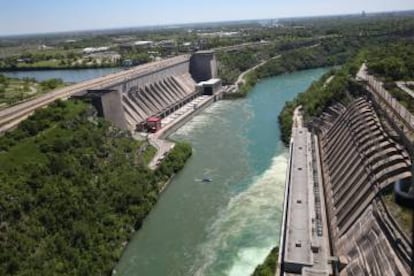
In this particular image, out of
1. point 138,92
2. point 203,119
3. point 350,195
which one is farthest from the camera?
point 138,92

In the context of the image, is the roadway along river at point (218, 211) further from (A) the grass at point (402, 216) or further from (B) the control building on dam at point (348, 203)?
(A) the grass at point (402, 216)

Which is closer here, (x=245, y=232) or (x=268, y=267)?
(x=268, y=267)

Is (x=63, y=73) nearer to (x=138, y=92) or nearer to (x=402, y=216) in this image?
(x=138, y=92)

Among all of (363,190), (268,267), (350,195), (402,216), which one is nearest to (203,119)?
(350,195)

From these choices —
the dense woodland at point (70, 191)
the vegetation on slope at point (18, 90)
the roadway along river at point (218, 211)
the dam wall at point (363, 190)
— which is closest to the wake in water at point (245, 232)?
the roadway along river at point (218, 211)

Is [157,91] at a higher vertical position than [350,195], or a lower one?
higher

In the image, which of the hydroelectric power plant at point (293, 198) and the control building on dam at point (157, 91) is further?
the control building on dam at point (157, 91)

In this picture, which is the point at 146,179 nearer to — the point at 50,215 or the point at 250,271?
the point at 50,215

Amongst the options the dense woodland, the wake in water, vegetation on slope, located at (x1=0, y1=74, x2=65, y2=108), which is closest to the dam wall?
the wake in water
